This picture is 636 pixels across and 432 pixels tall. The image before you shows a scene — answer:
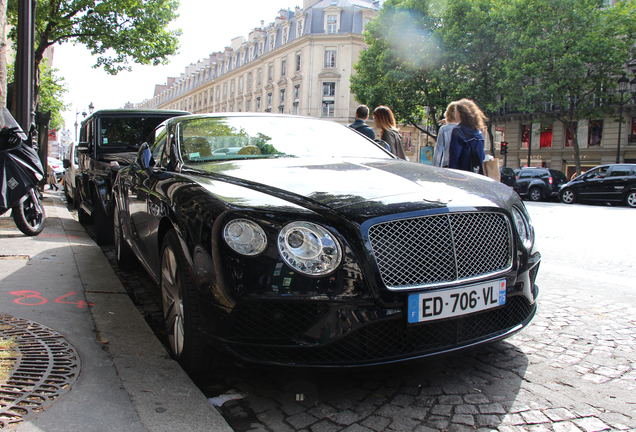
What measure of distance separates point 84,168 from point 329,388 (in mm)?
7370

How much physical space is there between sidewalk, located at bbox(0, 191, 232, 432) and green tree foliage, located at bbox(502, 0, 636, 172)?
30631 millimetres

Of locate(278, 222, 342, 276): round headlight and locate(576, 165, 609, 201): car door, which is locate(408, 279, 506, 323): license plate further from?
locate(576, 165, 609, 201): car door

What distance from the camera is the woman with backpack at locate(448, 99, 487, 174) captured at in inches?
243

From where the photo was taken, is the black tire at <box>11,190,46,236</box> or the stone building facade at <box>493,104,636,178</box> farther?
the stone building facade at <box>493,104,636,178</box>

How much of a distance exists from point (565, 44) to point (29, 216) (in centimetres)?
3138

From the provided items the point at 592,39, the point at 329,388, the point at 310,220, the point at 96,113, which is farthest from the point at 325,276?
the point at 592,39

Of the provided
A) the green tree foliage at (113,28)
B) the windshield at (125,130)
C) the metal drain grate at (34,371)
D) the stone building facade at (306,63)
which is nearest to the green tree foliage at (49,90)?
the green tree foliage at (113,28)

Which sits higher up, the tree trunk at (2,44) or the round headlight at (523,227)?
the tree trunk at (2,44)

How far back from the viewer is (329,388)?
8.82 feet

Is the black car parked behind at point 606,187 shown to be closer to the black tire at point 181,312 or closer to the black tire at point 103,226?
the black tire at point 103,226

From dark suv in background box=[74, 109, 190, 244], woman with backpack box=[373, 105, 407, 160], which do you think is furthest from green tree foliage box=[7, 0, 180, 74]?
woman with backpack box=[373, 105, 407, 160]

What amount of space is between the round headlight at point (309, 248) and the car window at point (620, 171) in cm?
2082

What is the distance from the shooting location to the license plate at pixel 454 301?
238 centimetres

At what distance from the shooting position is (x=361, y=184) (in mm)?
2832
